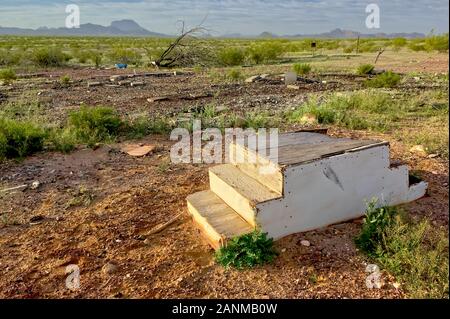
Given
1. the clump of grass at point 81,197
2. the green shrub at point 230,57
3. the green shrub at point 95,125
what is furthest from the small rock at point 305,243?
the green shrub at point 230,57

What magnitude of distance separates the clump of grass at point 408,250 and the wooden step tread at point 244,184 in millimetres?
717

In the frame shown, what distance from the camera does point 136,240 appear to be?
3.15 meters

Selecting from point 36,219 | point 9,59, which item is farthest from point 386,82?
point 9,59

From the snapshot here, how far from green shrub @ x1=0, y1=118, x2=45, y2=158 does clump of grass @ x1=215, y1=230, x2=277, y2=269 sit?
3.62 meters

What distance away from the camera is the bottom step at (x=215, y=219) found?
111 inches

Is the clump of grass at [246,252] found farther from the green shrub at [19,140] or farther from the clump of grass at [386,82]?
the clump of grass at [386,82]

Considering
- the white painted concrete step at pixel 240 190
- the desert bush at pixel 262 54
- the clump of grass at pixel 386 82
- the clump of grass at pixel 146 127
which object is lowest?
the white painted concrete step at pixel 240 190

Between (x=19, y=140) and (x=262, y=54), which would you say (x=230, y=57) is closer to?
(x=262, y=54)

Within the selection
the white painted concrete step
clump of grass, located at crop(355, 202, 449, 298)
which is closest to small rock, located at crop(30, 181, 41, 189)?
the white painted concrete step

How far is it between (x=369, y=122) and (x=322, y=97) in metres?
2.90

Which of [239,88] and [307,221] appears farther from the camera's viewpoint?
[239,88]
